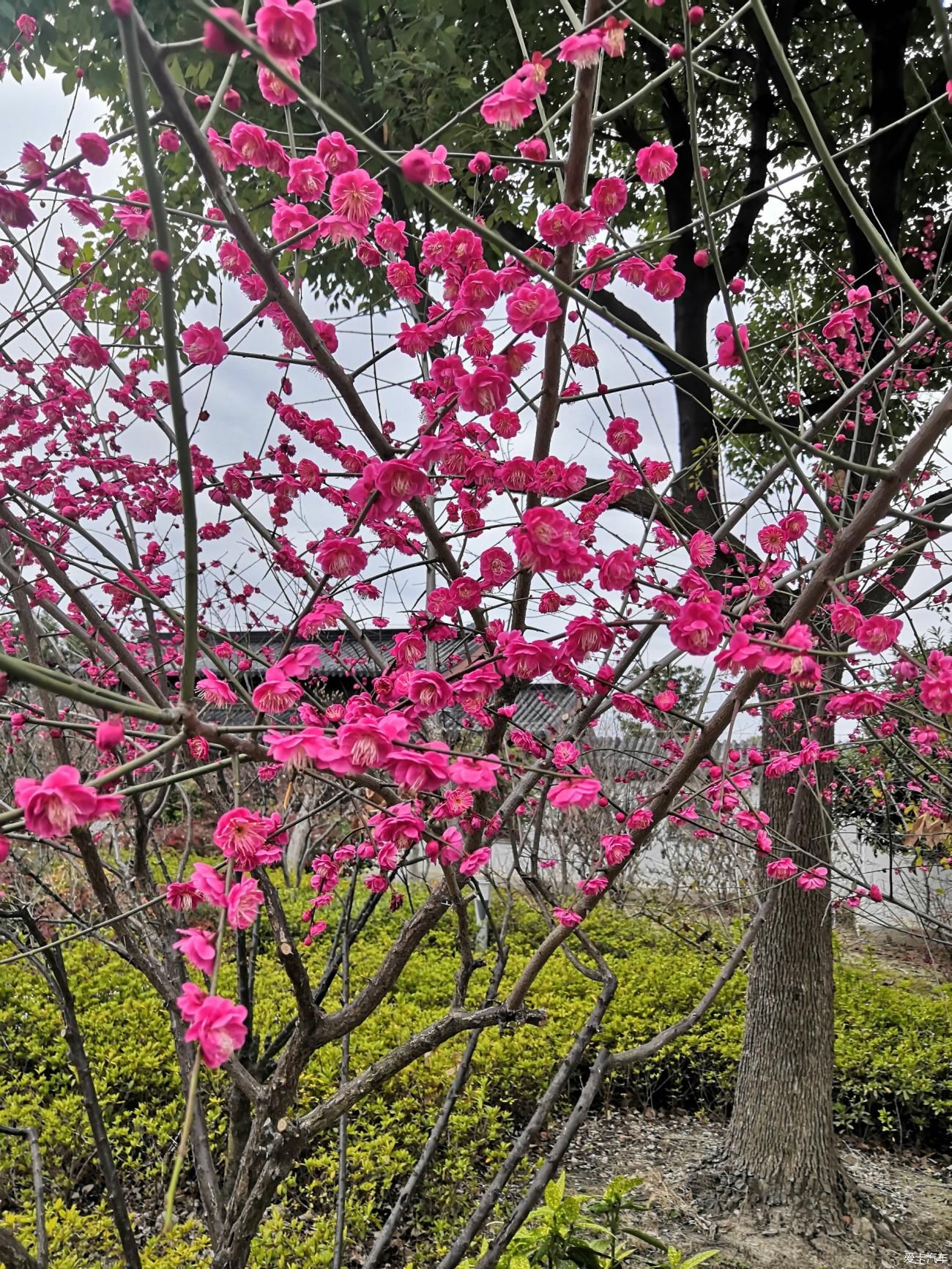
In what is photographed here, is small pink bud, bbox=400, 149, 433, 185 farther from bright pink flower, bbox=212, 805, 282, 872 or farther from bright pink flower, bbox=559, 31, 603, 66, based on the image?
bright pink flower, bbox=212, 805, 282, 872

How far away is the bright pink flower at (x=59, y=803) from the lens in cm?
90

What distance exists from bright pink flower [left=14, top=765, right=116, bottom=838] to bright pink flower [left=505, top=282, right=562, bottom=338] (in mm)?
1096

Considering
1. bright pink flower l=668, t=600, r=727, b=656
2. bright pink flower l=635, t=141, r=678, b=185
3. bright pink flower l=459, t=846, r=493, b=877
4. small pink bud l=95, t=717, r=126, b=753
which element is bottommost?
bright pink flower l=459, t=846, r=493, b=877

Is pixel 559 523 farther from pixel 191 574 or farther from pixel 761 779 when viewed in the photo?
pixel 761 779

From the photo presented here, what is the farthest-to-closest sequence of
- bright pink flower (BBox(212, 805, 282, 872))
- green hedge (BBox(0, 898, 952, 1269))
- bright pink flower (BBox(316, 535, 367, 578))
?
green hedge (BBox(0, 898, 952, 1269)) → bright pink flower (BBox(316, 535, 367, 578)) → bright pink flower (BBox(212, 805, 282, 872))

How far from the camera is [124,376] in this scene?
2637 millimetres

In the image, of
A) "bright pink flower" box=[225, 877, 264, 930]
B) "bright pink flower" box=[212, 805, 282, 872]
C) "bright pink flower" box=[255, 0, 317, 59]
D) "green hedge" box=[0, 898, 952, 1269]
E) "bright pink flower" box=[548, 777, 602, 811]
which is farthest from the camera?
A: "green hedge" box=[0, 898, 952, 1269]

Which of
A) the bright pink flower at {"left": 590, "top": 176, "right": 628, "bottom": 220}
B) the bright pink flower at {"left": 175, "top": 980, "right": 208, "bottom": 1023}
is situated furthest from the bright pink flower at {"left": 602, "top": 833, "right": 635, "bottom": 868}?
the bright pink flower at {"left": 590, "top": 176, "right": 628, "bottom": 220}

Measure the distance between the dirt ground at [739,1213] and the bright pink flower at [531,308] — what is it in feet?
11.2

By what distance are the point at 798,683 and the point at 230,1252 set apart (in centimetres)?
170

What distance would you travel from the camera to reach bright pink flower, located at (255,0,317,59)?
89cm

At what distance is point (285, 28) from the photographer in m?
0.90

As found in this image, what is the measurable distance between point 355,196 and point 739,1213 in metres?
4.43

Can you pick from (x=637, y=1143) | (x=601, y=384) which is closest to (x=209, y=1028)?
(x=601, y=384)
